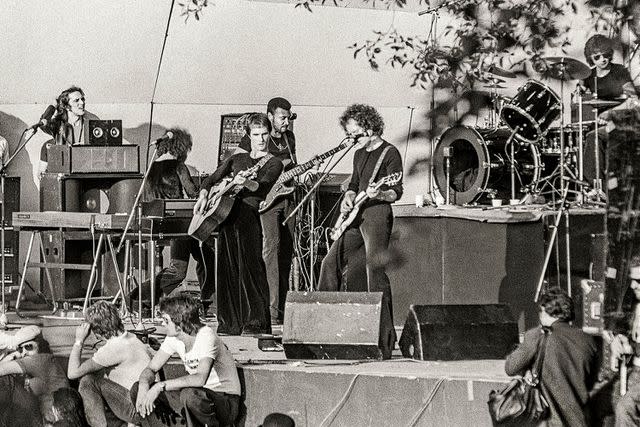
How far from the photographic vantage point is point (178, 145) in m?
11.8

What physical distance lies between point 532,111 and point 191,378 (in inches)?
190

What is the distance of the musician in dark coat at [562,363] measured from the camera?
24.5 ft

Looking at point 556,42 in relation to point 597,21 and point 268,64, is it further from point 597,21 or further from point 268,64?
point 268,64

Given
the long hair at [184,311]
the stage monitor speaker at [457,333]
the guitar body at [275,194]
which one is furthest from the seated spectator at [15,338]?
the stage monitor speaker at [457,333]

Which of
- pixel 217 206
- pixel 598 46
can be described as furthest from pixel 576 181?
pixel 217 206

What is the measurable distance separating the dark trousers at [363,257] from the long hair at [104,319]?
6.09 ft

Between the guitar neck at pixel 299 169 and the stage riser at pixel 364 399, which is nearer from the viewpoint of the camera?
the stage riser at pixel 364 399

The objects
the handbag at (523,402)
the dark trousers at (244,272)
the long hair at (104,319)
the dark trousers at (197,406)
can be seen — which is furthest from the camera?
the dark trousers at (244,272)

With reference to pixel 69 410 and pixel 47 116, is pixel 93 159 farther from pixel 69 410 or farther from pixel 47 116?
pixel 69 410

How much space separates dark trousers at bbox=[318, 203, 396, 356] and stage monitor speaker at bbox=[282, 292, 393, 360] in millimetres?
417

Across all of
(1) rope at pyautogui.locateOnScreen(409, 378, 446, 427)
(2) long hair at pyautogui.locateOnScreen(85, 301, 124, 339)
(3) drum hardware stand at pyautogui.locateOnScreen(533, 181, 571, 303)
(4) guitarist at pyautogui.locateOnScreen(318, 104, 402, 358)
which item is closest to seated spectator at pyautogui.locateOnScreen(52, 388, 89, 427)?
(2) long hair at pyautogui.locateOnScreen(85, 301, 124, 339)

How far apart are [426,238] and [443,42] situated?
1583mm

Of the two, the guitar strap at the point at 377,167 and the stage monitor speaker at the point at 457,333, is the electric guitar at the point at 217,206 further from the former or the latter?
the stage monitor speaker at the point at 457,333

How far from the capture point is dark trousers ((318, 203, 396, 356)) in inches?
380
